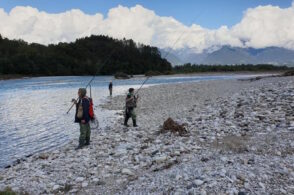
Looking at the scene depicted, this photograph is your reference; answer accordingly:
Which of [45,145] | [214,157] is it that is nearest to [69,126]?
[45,145]

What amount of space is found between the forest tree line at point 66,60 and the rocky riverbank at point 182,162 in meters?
119

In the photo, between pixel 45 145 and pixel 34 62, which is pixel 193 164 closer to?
pixel 45 145

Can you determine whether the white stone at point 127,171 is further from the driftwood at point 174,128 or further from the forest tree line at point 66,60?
the forest tree line at point 66,60

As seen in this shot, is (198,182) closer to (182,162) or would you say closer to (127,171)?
(182,162)

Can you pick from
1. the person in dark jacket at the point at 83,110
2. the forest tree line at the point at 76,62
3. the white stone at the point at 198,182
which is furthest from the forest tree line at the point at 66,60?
the white stone at the point at 198,182

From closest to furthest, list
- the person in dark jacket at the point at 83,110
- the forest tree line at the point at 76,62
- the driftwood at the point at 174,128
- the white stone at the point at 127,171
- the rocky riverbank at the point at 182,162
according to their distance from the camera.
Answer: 1. the rocky riverbank at the point at 182,162
2. the white stone at the point at 127,171
3. the person in dark jacket at the point at 83,110
4. the driftwood at the point at 174,128
5. the forest tree line at the point at 76,62

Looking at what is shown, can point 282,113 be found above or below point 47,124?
above

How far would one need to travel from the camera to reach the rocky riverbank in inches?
298

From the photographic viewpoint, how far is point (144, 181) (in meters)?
8.34

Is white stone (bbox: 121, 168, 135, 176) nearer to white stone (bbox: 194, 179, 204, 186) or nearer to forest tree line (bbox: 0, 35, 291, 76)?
white stone (bbox: 194, 179, 204, 186)

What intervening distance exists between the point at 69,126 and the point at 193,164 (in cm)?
1264

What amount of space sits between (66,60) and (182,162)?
546ft

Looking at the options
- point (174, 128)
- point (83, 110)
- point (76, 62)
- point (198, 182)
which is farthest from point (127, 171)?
point (76, 62)

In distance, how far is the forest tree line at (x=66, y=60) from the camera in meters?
142
